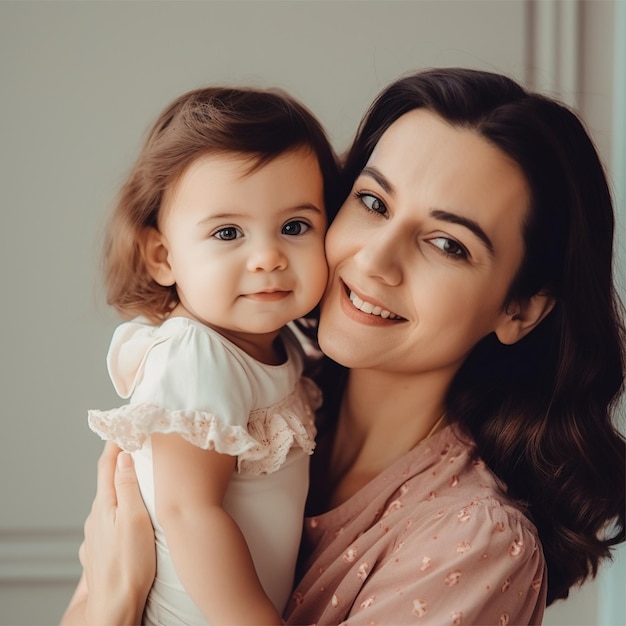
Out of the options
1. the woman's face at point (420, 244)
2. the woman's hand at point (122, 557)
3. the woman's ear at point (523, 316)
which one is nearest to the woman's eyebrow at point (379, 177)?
the woman's face at point (420, 244)

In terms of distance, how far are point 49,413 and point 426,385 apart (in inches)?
46.8

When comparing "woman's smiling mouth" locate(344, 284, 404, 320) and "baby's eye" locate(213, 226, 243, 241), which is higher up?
"baby's eye" locate(213, 226, 243, 241)

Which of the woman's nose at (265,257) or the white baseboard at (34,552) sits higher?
the woman's nose at (265,257)

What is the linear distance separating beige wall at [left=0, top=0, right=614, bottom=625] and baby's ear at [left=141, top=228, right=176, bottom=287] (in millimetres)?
777

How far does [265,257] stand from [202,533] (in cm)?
44

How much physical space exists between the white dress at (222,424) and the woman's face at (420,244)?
0.16 m

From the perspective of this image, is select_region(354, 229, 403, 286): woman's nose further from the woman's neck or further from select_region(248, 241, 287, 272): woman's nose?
the woman's neck

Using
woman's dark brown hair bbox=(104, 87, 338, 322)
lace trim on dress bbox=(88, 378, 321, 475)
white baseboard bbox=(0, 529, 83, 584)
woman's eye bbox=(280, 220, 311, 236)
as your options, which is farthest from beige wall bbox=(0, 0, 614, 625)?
lace trim on dress bbox=(88, 378, 321, 475)

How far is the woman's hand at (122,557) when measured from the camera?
4.57ft

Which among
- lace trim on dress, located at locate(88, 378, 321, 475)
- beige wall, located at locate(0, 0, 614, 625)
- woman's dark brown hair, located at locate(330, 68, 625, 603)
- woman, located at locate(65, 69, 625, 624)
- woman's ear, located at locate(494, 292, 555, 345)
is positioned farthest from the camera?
beige wall, located at locate(0, 0, 614, 625)

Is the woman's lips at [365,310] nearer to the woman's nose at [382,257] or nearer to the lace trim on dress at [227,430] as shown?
the woman's nose at [382,257]

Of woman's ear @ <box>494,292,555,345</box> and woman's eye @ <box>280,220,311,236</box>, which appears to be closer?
woman's eye @ <box>280,220,311,236</box>

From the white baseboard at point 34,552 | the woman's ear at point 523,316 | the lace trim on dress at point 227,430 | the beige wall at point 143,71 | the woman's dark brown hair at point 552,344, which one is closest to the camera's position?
the lace trim on dress at point 227,430

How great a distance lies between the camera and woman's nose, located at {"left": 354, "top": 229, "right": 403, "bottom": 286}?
1.40 m
